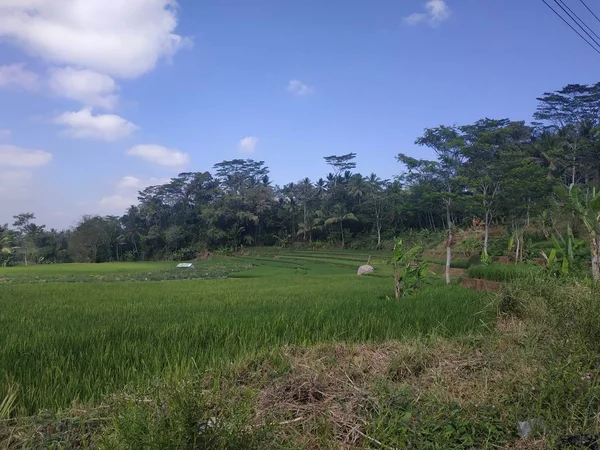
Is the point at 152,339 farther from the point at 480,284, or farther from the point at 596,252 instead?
the point at 480,284

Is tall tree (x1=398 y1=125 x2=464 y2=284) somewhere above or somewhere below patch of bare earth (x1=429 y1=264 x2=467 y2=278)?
above

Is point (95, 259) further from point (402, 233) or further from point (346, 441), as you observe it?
point (346, 441)

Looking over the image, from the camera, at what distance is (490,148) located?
18969 millimetres

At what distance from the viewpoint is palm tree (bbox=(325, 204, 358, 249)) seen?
127 ft

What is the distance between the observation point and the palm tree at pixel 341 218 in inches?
1524

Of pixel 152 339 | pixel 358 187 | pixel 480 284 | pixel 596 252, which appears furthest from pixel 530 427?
pixel 358 187

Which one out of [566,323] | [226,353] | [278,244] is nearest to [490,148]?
[566,323]

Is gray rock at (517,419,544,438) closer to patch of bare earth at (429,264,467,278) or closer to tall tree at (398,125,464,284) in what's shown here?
patch of bare earth at (429,264,467,278)

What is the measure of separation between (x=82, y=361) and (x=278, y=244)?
42.0 meters

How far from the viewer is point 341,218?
3884 centimetres

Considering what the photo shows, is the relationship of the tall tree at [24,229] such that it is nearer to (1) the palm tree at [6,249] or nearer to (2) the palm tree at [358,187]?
(1) the palm tree at [6,249]

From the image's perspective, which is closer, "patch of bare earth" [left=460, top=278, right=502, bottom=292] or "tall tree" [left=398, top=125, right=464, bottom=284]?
"patch of bare earth" [left=460, top=278, right=502, bottom=292]

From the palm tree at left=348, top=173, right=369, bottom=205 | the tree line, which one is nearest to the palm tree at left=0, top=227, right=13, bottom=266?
the tree line

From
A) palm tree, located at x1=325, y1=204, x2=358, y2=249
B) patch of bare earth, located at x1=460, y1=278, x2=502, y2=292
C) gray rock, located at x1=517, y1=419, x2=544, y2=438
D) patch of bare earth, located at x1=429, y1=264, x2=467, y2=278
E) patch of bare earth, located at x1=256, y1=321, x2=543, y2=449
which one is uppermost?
palm tree, located at x1=325, y1=204, x2=358, y2=249
